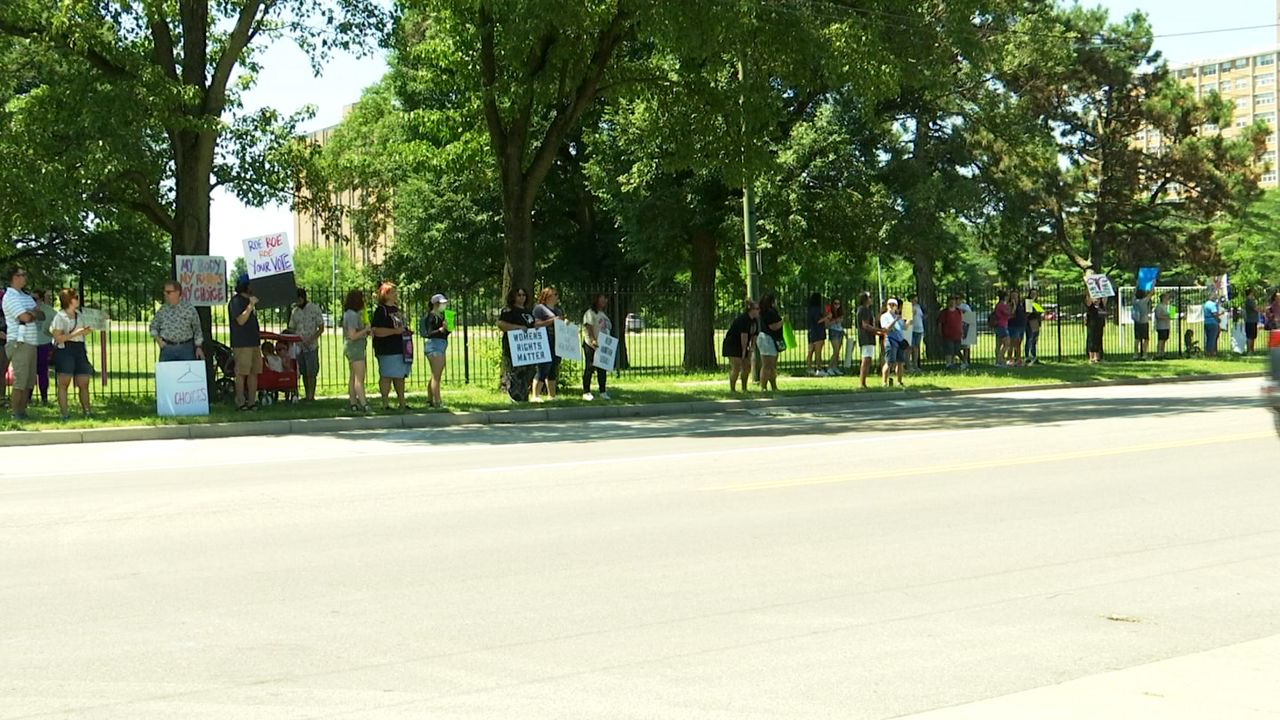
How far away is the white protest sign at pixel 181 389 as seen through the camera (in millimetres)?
19188

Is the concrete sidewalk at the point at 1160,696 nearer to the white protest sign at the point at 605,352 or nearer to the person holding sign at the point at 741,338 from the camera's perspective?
the white protest sign at the point at 605,352

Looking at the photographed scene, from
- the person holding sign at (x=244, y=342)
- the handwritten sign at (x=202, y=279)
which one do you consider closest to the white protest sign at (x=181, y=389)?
the person holding sign at (x=244, y=342)

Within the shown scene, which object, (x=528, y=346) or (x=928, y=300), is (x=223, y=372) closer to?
(x=528, y=346)

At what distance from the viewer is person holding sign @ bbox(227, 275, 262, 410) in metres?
19.8

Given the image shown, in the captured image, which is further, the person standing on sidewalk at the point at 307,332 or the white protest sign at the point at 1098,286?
the white protest sign at the point at 1098,286

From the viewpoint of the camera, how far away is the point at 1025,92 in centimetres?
3672

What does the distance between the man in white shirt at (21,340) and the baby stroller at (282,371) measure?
3541mm

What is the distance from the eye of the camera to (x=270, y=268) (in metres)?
21.3

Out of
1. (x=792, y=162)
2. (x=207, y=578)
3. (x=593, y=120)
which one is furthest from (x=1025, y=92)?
(x=207, y=578)

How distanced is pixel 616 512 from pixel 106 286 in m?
31.3

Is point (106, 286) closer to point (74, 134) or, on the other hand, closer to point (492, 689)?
point (74, 134)

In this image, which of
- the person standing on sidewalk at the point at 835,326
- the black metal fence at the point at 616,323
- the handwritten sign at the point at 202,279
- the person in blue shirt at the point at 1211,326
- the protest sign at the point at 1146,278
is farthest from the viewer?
the person in blue shirt at the point at 1211,326

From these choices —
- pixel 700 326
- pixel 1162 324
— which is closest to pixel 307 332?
pixel 700 326

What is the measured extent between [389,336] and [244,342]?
2.14m
